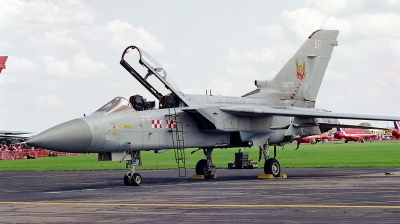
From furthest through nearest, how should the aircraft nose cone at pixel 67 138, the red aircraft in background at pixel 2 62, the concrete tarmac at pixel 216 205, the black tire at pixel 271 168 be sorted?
the red aircraft in background at pixel 2 62 < the black tire at pixel 271 168 < the aircraft nose cone at pixel 67 138 < the concrete tarmac at pixel 216 205

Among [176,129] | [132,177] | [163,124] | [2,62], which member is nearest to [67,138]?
[132,177]

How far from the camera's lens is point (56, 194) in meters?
16.2

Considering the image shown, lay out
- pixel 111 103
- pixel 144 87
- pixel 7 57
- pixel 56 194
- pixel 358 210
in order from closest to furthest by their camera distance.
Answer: pixel 358 210, pixel 56 194, pixel 111 103, pixel 144 87, pixel 7 57

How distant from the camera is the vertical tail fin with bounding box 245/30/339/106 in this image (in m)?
24.8

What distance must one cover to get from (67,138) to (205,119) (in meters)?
5.52

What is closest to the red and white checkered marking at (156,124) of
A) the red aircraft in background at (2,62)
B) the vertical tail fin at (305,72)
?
the vertical tail fin at (305,72)

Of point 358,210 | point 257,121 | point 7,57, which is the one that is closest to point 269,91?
point 257,121

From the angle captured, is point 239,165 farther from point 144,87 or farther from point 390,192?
point 390,192

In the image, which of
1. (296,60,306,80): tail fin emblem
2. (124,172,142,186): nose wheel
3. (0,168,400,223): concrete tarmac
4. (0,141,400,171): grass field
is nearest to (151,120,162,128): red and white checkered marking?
(124,172,142,186): nose wheel

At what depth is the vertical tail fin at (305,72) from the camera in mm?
24766

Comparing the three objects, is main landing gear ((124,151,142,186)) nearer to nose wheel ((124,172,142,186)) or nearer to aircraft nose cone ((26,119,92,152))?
nose wheel ((124,172,142,186))

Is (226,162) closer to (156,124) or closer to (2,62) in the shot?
(2,62)

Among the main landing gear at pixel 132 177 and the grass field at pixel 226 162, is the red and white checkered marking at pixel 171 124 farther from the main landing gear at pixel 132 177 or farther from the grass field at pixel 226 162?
the grass field at pixel 226 162

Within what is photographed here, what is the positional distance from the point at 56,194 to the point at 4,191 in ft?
8.59
